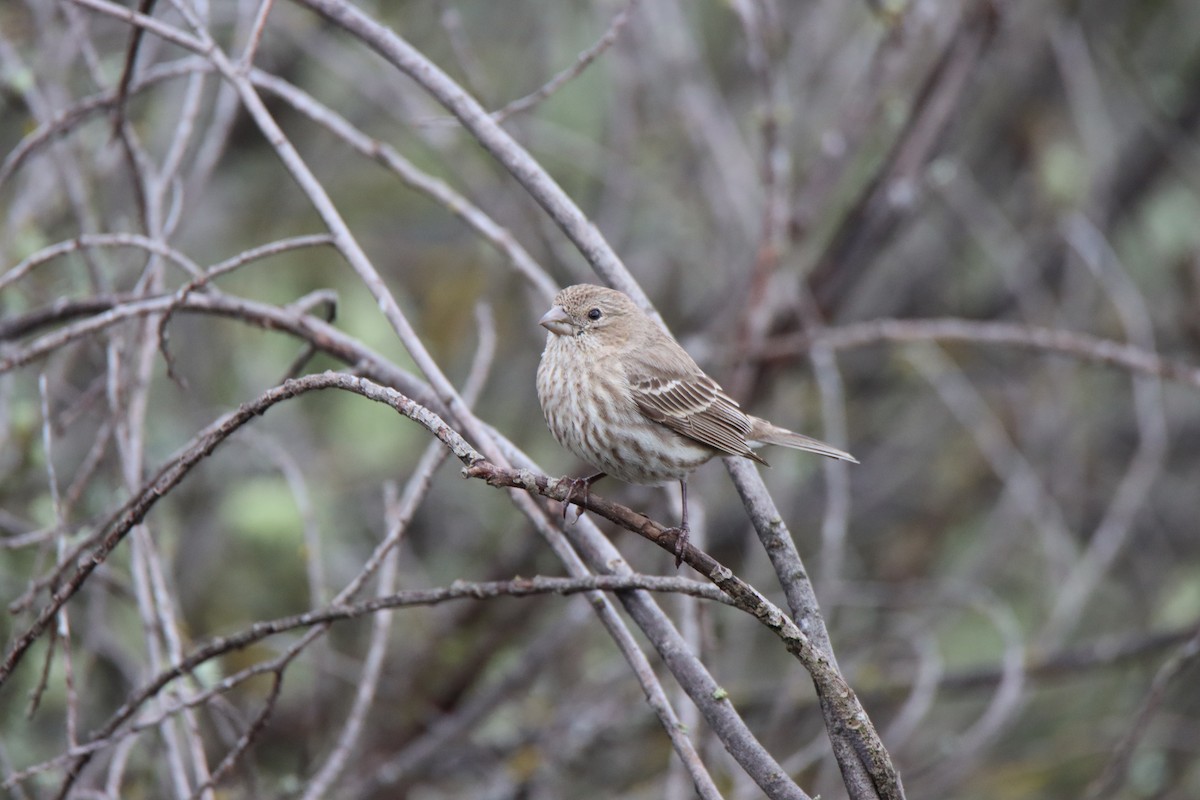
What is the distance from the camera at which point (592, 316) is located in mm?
4176

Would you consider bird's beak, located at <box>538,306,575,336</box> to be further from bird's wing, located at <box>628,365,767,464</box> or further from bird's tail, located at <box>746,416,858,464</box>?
bird's tail, located at <box>746,416,858,464</box>

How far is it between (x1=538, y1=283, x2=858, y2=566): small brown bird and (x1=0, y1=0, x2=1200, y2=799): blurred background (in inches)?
28.6

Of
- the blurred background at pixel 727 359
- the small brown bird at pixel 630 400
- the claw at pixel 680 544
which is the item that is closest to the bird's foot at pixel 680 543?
the claw at pixel 680 544

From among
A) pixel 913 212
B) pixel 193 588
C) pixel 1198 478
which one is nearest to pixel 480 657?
pixel 193 588

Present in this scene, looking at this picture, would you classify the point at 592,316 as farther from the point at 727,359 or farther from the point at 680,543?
the point at 680,543

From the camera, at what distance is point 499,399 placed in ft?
23.8

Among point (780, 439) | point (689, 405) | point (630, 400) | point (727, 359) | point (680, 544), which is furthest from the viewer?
point (727, 359)

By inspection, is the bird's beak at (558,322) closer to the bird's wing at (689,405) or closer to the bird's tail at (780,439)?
the bird's wing at (689,405)

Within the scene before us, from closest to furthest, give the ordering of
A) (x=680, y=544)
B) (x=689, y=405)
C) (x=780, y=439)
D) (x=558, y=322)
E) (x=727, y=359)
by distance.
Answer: (x=680, y=544), (x=689, y=405), (x=558, y=322), (x=780, y=439), (x=727, y=359)

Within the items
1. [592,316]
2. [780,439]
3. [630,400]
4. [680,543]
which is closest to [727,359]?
[780,439]

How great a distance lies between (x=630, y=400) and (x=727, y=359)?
148 cm

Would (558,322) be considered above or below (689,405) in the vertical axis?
above

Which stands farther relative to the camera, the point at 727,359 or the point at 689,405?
the point at 727,359

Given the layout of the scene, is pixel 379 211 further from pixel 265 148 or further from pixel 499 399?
pixel 499 399
